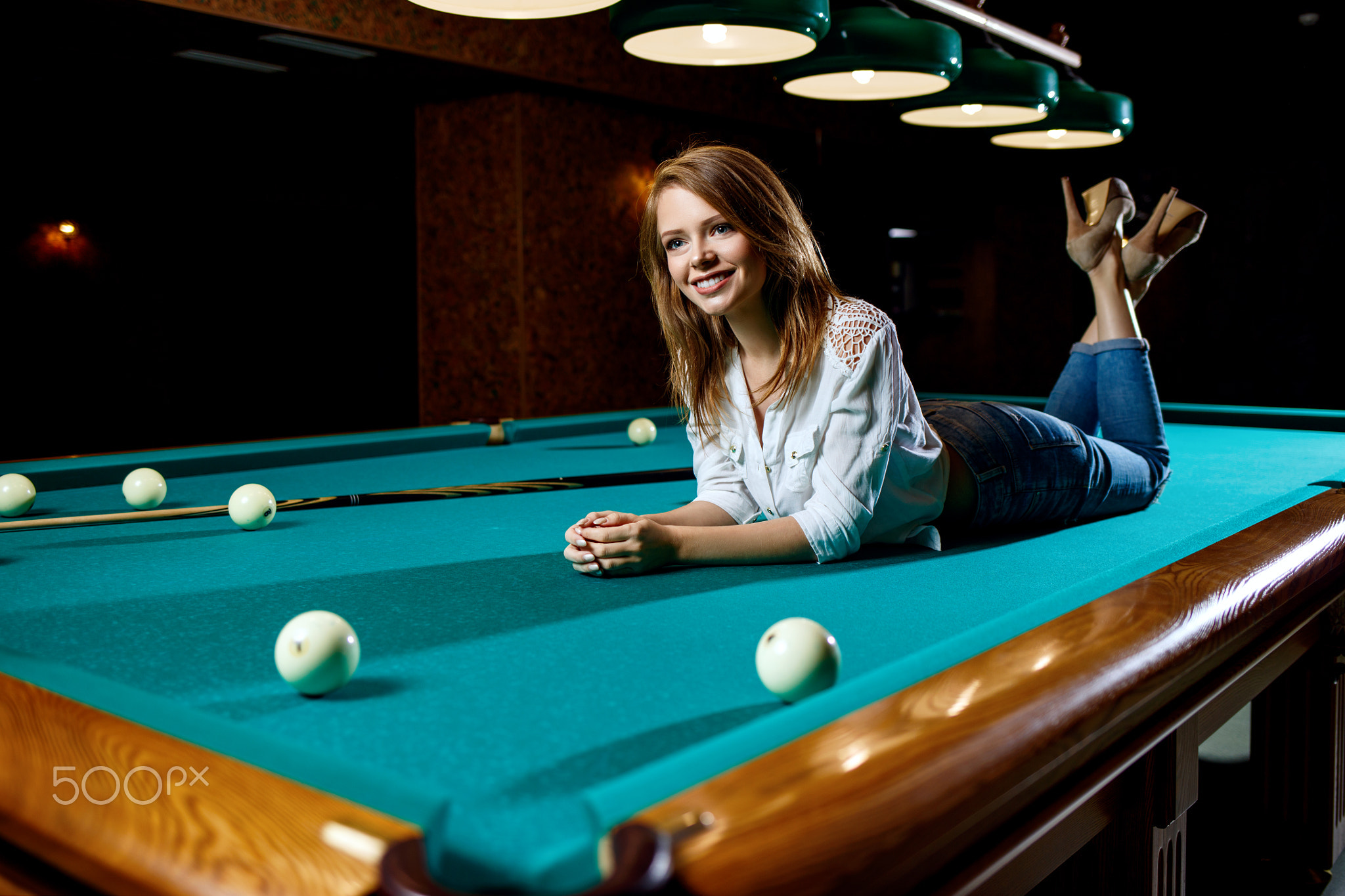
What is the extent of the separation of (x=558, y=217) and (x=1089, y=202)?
4.24 meters

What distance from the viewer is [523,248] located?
21.1ft

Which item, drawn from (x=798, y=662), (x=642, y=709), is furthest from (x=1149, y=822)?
(x=642, y=709)

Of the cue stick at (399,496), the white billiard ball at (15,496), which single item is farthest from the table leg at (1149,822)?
the white billiard ball at (15,496)

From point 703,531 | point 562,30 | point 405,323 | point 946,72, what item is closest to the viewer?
point 703,531

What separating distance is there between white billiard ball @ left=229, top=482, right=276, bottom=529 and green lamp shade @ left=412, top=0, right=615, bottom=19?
1.05m

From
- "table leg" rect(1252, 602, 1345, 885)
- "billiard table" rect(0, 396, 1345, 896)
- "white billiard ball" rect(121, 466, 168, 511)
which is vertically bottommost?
"table leg" rect(1252, 602, 1345, 885)

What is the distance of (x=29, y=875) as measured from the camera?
2.62ft

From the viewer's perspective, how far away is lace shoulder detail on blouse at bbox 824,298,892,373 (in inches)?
69.5

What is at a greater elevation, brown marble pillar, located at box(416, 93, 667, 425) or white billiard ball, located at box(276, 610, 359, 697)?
brown marble pillar, located at box(416, 93, 667, 425)

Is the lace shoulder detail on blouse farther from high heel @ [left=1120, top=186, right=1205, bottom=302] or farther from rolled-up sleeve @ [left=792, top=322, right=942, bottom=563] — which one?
high heel @ [left=1120, top=186, right=1205, bottom=302]

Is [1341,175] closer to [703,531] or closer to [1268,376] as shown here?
[1268,376]

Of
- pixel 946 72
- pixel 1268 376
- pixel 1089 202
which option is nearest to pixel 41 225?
pixel 946 72

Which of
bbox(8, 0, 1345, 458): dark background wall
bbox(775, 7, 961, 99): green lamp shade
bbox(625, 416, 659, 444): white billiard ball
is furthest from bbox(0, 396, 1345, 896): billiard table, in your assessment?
bbox(8, 0, 1345, 458): dark background wall

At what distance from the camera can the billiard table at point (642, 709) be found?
26.3 inches
